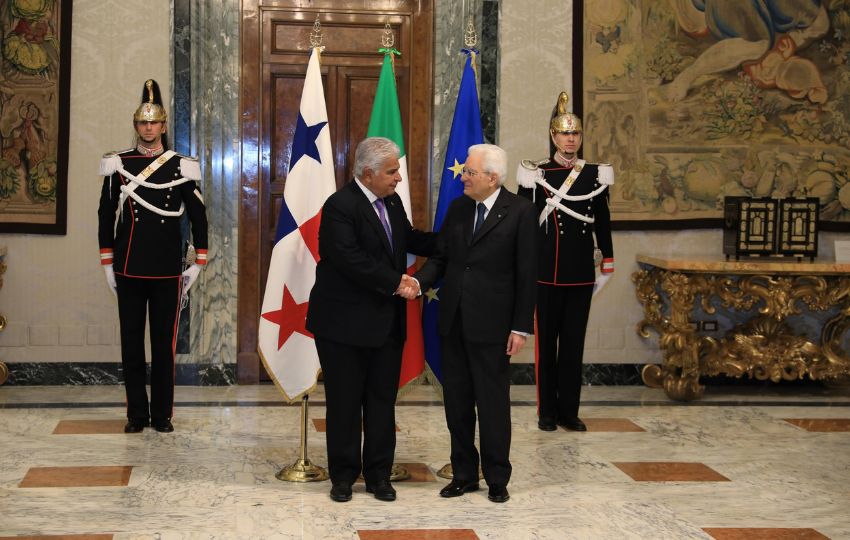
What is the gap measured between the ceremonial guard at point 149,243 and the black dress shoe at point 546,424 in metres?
2.00

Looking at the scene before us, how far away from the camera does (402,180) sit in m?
5.01

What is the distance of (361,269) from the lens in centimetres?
432

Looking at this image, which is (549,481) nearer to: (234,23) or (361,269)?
(361,269)

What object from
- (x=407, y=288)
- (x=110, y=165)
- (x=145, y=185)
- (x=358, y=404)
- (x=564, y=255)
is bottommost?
(x=358, y=404)

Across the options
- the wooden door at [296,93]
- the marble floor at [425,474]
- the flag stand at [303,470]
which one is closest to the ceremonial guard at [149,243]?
the marble floor at [425,474]

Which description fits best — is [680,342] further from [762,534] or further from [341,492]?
[341,492]

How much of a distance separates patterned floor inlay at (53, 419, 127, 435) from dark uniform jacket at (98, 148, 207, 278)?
0.86 m

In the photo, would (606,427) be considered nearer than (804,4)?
Yes

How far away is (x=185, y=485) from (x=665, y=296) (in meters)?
4.05

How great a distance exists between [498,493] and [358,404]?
2.26ft

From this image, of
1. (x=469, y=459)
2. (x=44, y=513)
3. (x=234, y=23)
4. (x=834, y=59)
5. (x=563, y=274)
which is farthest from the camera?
(x=834, y=59)

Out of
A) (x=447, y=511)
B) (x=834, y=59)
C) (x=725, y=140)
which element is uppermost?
(x=834, y=59)

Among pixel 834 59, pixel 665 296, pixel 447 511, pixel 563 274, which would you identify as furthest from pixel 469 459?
pixel 834 59

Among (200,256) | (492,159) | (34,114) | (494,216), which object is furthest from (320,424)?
(34,114)
